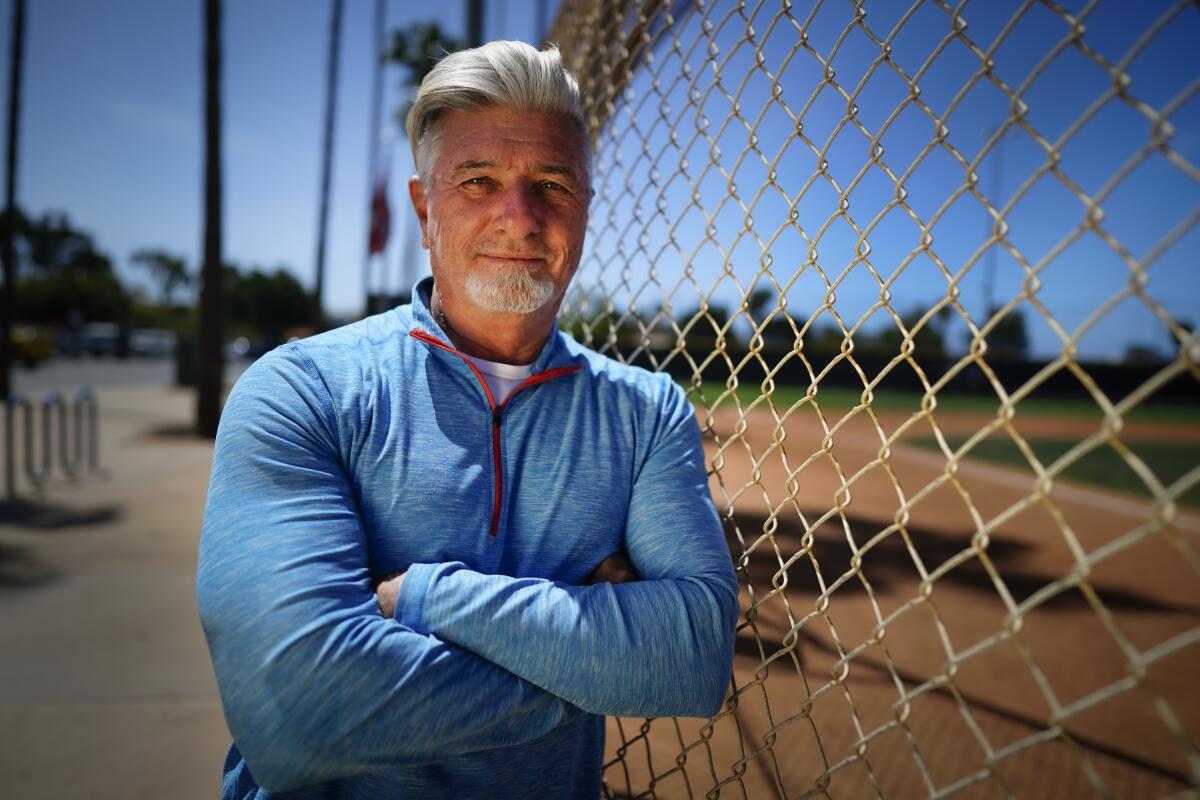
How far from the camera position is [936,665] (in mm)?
4152

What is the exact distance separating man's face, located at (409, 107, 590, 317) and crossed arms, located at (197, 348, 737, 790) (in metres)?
0.43

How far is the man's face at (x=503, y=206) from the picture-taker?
5.26 feet

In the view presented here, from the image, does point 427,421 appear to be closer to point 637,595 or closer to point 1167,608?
point 637,595

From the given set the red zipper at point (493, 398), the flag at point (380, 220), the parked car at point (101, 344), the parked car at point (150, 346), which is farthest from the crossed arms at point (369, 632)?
the parked car at point (150, 346)

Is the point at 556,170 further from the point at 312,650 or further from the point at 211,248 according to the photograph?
the point at 211,248

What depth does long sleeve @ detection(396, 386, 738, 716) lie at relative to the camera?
124 cm

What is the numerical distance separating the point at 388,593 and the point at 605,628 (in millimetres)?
401

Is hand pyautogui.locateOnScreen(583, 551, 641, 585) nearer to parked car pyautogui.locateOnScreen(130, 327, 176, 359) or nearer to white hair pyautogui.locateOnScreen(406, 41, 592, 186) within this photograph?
white hair pyautogui.locateOnScreen(406, 41, 592, 186)

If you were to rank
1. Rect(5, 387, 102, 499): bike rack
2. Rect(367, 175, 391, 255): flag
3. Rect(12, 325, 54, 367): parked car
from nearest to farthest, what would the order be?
Rect(5, 387, 102, 499): bike rack, Rect(367, 175, 391, 255): flag, Rect(12, 325, 54, 367): parked car

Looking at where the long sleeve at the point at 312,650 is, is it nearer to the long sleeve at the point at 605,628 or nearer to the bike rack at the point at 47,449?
the long sleeve at the point at 605,628

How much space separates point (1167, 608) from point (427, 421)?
6.49 meters

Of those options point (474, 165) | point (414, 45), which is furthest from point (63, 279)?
point (474, 165)

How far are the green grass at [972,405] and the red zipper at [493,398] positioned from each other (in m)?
25.4

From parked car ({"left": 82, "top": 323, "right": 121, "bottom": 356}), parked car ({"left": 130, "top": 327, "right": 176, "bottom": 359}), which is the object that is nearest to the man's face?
parked car ({"left": 82, "top": 323, "right": 121, "bottom": 356})
